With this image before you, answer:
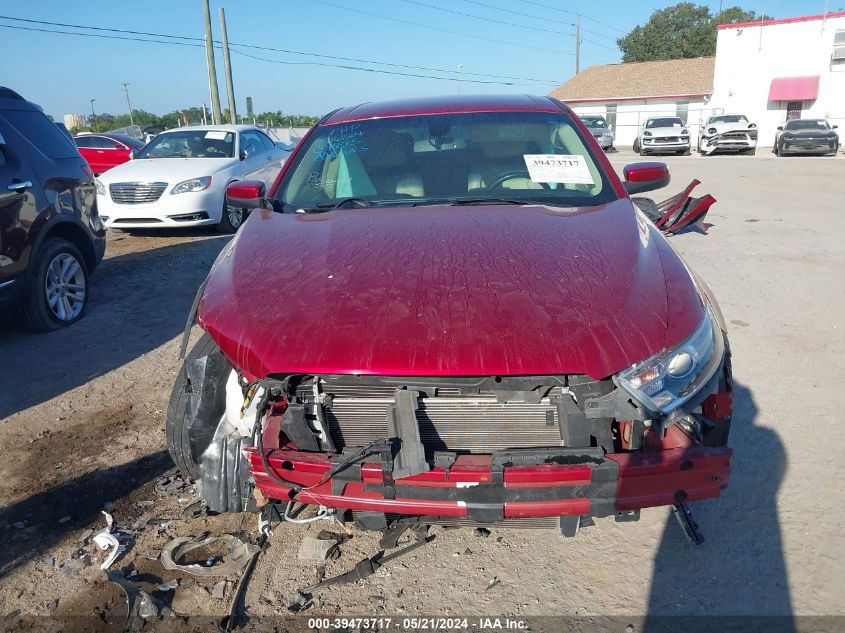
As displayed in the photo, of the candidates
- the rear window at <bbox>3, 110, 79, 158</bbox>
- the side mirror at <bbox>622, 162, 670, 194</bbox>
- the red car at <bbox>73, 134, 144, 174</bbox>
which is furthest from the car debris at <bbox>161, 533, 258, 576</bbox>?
the red car at <bbox>73, 134, 144, 174</bbox>

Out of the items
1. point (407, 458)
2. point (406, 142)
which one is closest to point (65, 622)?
point (407, 458)

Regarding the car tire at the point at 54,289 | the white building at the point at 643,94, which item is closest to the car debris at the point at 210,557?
the car tire at the point at 54,289

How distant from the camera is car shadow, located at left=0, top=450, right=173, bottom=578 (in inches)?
109

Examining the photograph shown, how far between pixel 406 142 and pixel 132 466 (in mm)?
2213

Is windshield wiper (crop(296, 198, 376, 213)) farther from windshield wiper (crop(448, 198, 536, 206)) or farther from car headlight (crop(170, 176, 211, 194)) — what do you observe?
car headlight (crop(170, 176, 211, 194))

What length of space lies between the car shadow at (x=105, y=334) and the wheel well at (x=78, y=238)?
0.45 m

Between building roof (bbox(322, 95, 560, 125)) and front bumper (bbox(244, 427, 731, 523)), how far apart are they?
2.34m

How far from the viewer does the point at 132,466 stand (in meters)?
3.36

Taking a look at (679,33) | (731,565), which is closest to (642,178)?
(731,565)

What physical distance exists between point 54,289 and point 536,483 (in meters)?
4.75

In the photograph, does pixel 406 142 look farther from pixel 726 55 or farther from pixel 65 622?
pixel 726 55

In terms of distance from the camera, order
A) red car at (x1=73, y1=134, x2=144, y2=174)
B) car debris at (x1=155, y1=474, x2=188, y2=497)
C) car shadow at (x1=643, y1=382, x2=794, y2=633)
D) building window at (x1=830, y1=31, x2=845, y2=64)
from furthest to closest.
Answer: building window at (x1=830, y1=31, x2=845, y2=64)
red car at (x1=73, y1=134, x2=144, y2=174)
car debris at (x1=155, y1=474, x2=188, y2=497)
car shadow at (x1=643, y1=382, x2=794, y2=633)

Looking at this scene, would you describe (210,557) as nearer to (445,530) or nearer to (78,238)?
(445,530)

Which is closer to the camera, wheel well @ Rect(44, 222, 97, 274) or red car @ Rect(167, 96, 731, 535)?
red car @ Rect(167, 96, 731, 535)
